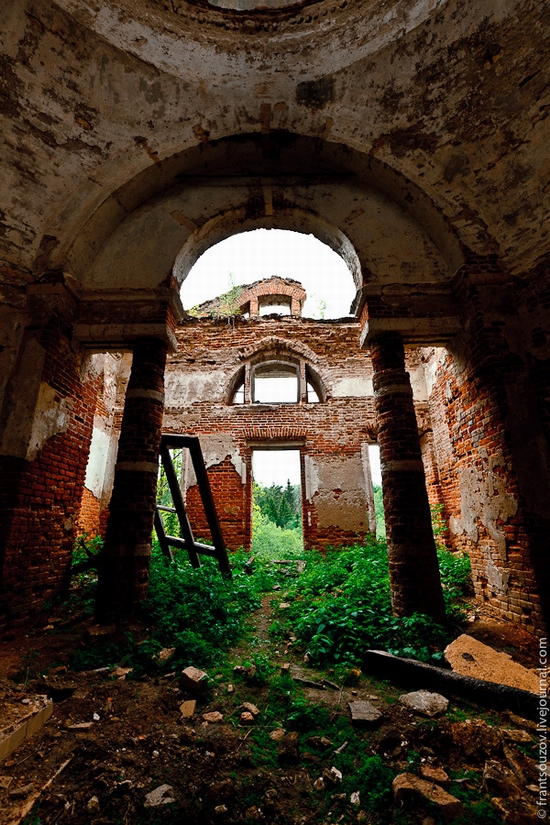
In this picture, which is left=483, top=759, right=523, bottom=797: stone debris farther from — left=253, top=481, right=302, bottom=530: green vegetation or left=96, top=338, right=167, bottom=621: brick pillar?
left=253, top=481, right=302, bottom=530: green vegetation

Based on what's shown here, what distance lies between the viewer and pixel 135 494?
4367 millimetres

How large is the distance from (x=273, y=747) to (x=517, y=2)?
8086mm

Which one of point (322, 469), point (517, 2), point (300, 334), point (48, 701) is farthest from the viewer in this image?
point (300, 334)

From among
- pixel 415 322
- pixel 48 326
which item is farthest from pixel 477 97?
pixel 48 326

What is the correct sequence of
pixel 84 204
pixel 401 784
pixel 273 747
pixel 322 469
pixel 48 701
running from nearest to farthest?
pixel 401 784
pixel 273 747
pixel 48 701
pixel 84 204
pixel 322 469

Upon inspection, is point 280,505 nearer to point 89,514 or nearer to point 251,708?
point 89,514

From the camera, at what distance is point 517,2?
4.43m

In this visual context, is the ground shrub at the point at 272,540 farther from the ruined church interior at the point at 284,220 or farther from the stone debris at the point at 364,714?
the stone debris at the point at 364,714

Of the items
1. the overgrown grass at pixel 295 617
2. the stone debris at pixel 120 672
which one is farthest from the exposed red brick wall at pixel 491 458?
the stone debris at pixel 120 672

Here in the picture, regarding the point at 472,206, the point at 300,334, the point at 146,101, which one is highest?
the point at 146,101

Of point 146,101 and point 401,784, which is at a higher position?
point 146,101

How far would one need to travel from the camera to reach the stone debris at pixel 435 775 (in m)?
1.82

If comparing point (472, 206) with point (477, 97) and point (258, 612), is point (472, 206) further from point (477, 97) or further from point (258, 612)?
point (258, 612)

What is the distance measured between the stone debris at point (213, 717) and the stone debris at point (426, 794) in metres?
1.17
